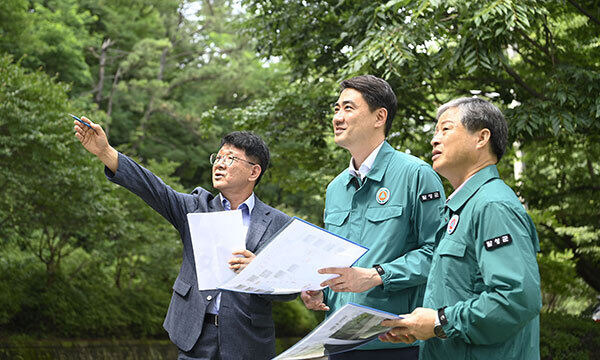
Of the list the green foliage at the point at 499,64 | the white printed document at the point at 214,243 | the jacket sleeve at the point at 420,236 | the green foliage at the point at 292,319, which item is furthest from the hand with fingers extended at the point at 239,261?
the green foliage at the point at 292,319

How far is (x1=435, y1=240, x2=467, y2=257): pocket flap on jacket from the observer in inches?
89.4

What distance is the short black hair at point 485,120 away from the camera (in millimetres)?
2434

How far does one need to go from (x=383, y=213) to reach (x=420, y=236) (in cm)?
19

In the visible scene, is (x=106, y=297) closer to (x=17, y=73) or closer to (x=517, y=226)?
(x=17, y=73)

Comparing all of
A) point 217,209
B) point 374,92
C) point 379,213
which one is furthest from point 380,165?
point 217,209

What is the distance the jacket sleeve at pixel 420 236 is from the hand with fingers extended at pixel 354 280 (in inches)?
2.6

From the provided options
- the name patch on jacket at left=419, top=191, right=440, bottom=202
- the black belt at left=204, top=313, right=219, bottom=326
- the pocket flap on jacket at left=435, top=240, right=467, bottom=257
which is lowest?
the black belt at left=204, top=313, right=219, bottom=326

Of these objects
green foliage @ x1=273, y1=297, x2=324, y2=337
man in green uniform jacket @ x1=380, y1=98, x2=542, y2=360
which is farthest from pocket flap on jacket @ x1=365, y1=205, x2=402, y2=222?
green foliage @ x1=273, y1=297, x2=324, y2=337

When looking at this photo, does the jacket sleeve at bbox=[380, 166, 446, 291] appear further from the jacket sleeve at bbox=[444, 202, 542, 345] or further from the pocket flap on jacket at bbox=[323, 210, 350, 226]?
the jacket sleeve at bbox=[444, 202, 542, 345]

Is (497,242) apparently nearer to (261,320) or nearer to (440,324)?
(440,324)

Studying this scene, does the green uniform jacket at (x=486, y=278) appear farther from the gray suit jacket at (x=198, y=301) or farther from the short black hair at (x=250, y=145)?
the short black hair at (x=250, y=145)

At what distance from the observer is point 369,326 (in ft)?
7.48

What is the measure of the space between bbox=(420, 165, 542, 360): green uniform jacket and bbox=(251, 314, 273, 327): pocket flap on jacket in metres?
1.16

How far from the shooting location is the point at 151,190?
3.39 m
